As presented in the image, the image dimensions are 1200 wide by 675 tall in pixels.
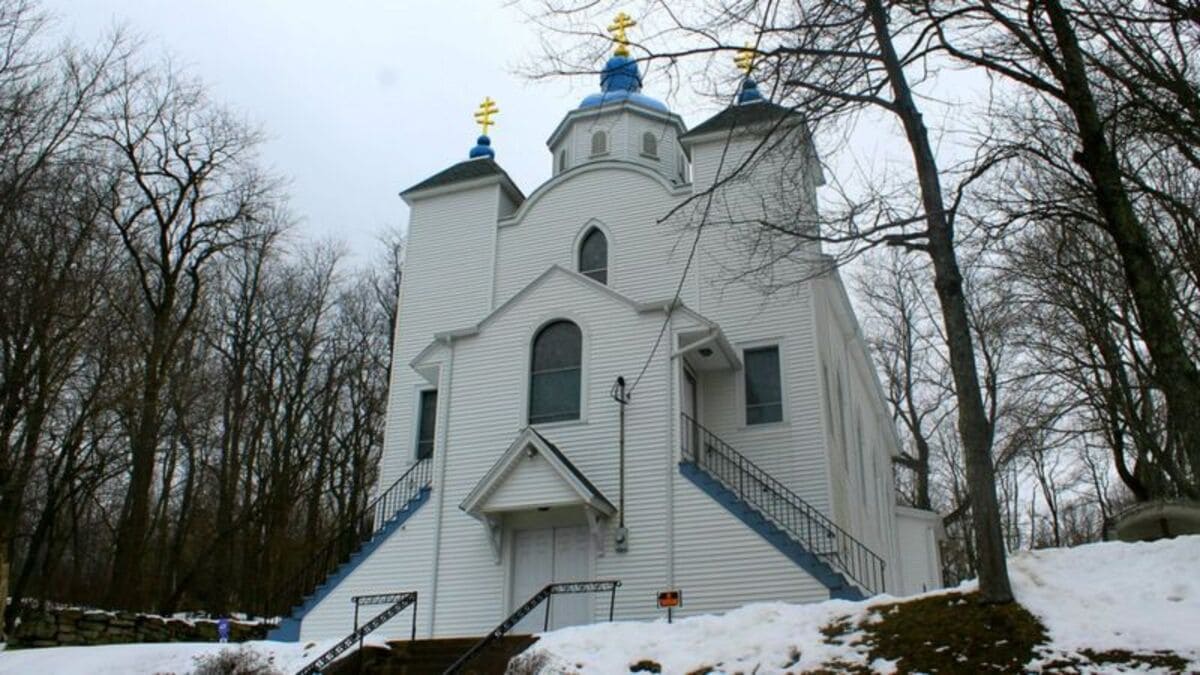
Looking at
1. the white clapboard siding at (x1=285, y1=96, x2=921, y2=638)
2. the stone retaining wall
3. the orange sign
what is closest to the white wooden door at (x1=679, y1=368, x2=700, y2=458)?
the white clapboard siding at (x1=285, y1=96, x2=921, y2=638)

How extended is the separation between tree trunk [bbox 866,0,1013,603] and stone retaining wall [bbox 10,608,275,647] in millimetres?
14822

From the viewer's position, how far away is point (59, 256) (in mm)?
17016

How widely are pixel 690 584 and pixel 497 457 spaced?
3.78 metres

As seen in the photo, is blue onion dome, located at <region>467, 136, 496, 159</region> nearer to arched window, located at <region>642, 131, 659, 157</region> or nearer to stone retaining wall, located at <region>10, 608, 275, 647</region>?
arched window, located at <region>642, 131, 659, 157</region>

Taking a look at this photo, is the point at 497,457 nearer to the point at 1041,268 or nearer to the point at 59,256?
the point at 59,256

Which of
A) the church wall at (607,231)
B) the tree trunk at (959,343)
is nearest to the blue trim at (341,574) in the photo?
the church wall at (607,231)

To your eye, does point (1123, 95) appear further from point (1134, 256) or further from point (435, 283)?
point (435, 283)

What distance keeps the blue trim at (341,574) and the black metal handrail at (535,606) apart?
2.84 meters

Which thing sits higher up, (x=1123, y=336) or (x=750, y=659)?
(x=1123, y=336)

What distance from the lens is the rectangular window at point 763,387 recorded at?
693 inches

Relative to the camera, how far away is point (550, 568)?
1585 centimetres

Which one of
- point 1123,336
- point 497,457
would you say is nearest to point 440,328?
point 497,457

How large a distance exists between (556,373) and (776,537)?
4648 millimetres

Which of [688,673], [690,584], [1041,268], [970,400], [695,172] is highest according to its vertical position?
[695,172]
